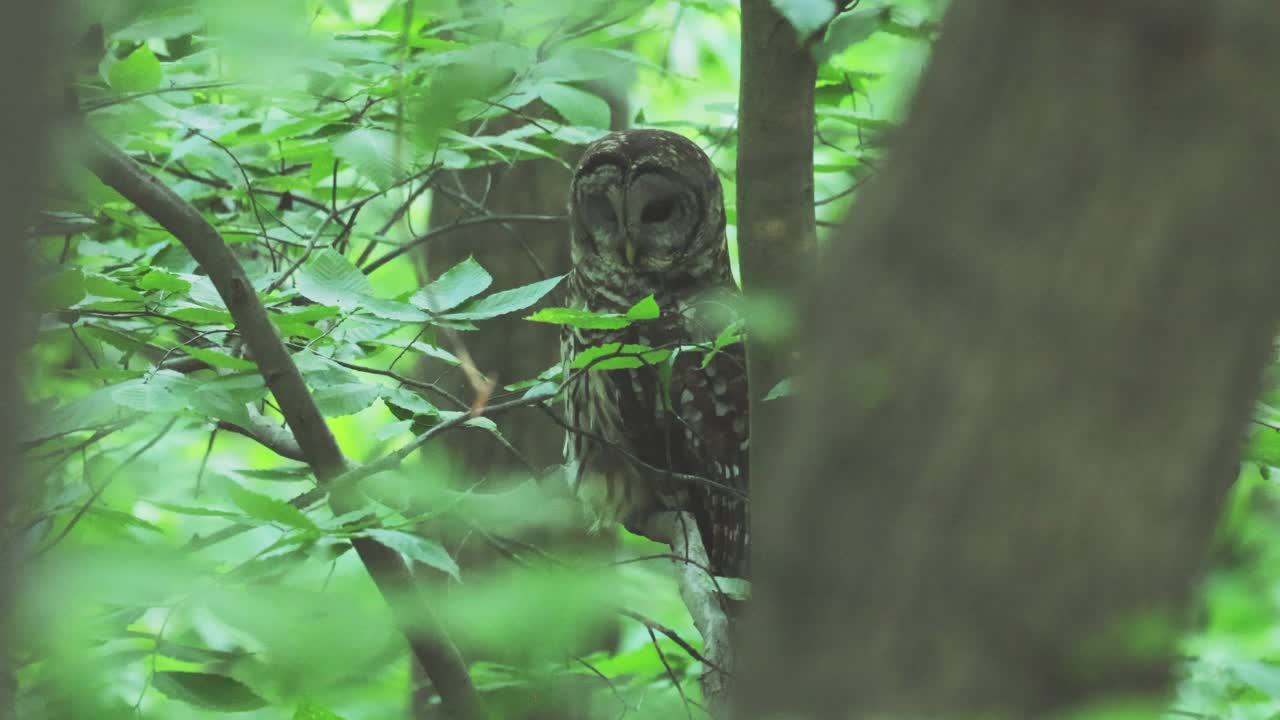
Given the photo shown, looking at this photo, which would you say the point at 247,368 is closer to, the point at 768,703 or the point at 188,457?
the point at 768,703

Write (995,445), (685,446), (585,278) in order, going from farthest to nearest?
1. (585,278)
2. (685,446)
3. (995,445)

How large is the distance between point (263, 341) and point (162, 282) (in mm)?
328

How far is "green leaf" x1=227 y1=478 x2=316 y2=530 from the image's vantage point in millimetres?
1324

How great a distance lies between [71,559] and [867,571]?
2.83 ft

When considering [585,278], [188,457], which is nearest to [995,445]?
[585,278]

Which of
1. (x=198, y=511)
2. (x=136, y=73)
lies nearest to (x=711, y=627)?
(x=198, y=511)

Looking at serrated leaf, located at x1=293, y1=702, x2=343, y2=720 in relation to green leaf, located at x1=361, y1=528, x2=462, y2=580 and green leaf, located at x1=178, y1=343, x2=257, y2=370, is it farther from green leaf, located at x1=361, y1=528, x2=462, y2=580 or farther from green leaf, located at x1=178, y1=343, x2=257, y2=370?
green leaf, located at x1=178, y1=343, x2=257, y2=370

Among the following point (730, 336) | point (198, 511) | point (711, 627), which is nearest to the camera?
point (198, 511)

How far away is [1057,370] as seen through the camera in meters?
0.82

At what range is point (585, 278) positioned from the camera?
4.27m

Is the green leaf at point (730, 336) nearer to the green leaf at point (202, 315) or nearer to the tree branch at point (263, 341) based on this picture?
the tree branch at point (263, 341)

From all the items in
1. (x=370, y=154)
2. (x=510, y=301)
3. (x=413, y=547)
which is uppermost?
(x=370, y=154)

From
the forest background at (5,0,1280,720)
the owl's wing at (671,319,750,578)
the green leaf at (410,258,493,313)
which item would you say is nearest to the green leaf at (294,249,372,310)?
the forest background at (5,0,1280,720)

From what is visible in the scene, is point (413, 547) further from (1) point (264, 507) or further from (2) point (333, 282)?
(2) point (333, 282)
